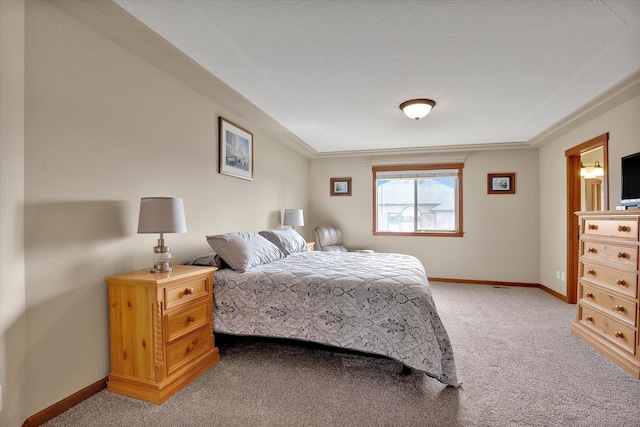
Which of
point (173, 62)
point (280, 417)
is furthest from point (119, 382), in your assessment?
point (173, 62)

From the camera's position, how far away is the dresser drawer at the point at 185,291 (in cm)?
206

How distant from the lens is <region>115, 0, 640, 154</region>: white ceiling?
1.89 meters

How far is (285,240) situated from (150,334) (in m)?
2.02

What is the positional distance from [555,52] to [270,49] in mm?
2105

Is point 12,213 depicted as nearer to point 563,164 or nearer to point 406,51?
point 406,51

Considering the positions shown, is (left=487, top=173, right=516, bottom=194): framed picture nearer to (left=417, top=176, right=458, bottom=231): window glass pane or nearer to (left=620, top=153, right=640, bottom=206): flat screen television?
(left=417, top=176, right=458, bottom=231): window glass pane

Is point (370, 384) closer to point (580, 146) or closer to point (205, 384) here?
point (205, 384)

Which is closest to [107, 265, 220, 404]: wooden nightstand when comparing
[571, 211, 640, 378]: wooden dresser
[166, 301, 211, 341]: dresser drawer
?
[166, 301, 211, 341]: dresser drawer

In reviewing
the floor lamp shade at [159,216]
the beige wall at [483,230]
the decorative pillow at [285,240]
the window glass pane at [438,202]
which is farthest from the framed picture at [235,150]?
the window glass pane at [438,202]

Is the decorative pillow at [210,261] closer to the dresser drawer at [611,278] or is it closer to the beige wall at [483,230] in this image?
the dresser drawer at [611,278]

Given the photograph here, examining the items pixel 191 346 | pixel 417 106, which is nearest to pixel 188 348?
pixel 191 346

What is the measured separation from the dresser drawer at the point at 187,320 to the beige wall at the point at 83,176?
46cm

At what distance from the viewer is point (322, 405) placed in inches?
76.0

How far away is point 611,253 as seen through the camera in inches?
107
